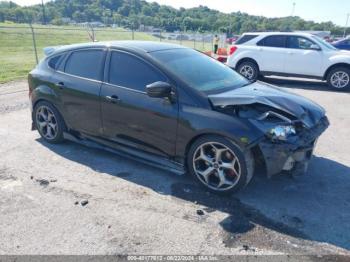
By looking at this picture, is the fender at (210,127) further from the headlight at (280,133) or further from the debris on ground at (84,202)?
the debris on ground at (84,202)

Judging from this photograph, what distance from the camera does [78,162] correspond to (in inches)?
204

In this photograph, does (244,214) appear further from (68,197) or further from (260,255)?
(68,197)

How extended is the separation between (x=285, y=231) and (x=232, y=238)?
1.79 feet

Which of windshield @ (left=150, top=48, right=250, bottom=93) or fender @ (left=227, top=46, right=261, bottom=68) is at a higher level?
windshield @ (left=150, top=48, right=250, bottom=93)

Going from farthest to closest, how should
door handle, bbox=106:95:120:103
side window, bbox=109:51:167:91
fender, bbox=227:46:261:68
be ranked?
fender, bbox=227:46:261:68 → door handle, bbox=106:95:120:103 → side window, bbox=109:51:167:91

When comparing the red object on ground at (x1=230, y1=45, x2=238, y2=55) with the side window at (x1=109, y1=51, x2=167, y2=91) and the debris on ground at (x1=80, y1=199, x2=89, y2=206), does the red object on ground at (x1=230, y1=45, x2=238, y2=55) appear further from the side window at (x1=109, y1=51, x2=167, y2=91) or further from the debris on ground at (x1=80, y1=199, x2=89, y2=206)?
the debris on ground at (x1=80, y1=199, x2=89, y2=206)

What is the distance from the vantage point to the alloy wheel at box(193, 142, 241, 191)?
4.06 meters

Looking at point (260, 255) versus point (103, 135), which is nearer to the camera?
point (260, 255)

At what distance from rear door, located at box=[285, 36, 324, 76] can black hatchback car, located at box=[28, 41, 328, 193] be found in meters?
6.96

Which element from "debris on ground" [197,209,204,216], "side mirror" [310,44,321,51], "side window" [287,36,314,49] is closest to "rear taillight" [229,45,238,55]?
"side window" [287,36,314,49]

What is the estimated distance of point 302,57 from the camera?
451 inches

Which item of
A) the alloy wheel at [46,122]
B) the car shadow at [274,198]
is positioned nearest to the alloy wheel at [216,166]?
the car shadow at [274,198]

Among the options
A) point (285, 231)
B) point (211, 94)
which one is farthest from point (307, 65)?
point (285, 231)

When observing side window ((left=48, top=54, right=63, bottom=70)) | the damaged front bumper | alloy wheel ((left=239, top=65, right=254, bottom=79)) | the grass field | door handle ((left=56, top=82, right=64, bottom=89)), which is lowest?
the grass field
